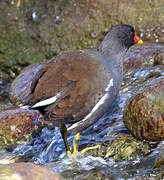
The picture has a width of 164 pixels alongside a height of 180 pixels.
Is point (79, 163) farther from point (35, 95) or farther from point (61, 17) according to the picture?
point (61, 17)

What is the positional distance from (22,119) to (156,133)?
6.57 ft

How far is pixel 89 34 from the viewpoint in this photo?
7504 mm

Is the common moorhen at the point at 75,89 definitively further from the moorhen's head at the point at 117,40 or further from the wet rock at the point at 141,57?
the wet rock at the point at 141,57

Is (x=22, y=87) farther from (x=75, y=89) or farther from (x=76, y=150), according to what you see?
(x=75, y=89)

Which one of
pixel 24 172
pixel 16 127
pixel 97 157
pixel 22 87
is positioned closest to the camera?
pixel 24 172

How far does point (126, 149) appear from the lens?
13.5 feet

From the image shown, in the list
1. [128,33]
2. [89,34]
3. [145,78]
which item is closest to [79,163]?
[128,33]

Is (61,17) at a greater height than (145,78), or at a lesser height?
greater

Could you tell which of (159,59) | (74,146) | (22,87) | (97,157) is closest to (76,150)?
(74,146)

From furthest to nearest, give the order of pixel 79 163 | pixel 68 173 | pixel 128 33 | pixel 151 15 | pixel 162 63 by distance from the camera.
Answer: pixel 151 15, pixel 162 63, pixel 128 33, pixel 79 163, pixel 68 173

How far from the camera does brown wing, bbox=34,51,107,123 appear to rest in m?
3.87

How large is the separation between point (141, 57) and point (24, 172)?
3.58 metres

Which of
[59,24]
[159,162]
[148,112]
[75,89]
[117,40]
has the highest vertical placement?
[59,24]

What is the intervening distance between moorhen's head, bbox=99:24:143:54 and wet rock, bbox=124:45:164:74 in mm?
1263
